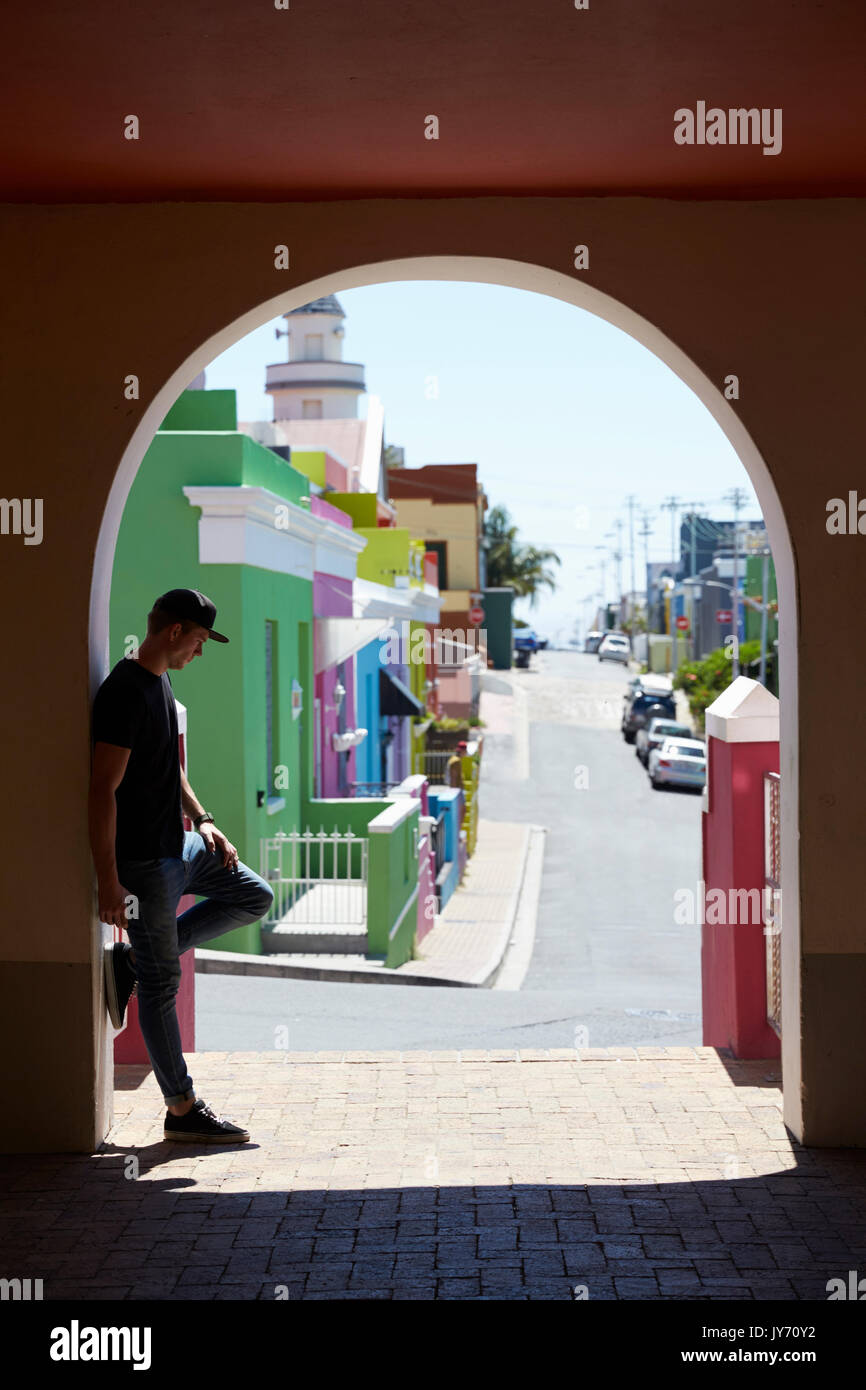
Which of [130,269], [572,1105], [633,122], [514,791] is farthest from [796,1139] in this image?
[514,791]

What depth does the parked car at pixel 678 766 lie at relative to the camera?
1355 inches

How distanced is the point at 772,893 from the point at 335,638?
511 inches

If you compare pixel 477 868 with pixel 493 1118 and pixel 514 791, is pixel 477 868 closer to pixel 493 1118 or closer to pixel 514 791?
pixel 514 791

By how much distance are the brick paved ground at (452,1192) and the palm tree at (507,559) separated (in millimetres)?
69165

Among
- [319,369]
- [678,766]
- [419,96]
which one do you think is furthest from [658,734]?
[419,96]

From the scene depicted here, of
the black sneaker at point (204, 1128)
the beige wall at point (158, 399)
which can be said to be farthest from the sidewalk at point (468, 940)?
the beige wall at point (158, 399)

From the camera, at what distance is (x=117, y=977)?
200 inches

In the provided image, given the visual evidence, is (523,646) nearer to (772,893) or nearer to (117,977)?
(772,893)

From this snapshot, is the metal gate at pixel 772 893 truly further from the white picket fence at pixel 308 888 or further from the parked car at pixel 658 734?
the parked car at pixel 658 734

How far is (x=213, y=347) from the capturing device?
17.2ft

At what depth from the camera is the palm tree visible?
75.6 meters

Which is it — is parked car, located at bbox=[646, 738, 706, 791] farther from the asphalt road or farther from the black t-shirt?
the black t-shirt

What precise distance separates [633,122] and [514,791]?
103 ft

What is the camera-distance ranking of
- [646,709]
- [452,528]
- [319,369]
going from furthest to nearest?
[452,528] < [646,709] < [319,369]
